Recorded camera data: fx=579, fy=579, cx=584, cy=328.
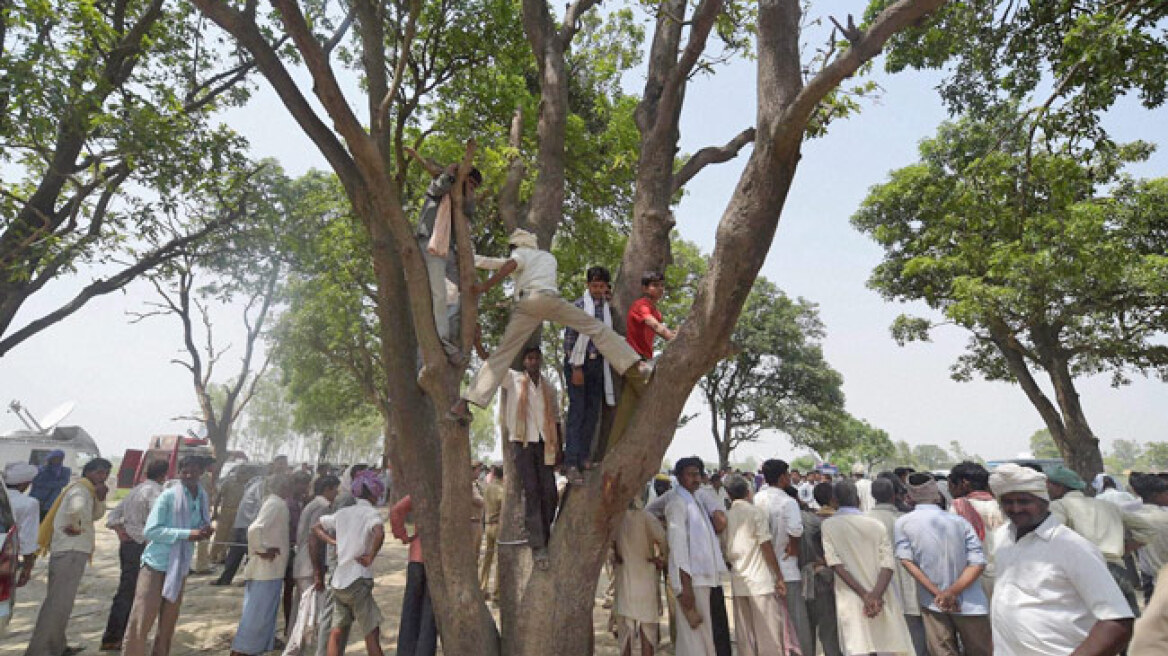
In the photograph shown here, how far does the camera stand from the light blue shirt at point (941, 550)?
4.43 metres

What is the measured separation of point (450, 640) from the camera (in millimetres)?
3945

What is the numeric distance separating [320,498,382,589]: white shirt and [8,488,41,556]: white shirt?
9.40ft

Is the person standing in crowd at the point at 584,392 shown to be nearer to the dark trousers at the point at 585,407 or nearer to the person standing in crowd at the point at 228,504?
the dark trousers at the point at 585,407

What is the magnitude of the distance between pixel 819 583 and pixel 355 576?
4.41 meters

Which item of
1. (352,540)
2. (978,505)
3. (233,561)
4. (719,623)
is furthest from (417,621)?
(233,561)

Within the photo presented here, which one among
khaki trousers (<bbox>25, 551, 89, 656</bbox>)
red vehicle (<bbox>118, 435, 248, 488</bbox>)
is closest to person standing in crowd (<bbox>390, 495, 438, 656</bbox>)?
khaki trousers (<bbox>25, 551, 89, 656</bbox>)

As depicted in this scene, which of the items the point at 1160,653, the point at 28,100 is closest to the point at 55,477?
the point at 28,100

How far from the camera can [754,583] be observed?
519 centimetres

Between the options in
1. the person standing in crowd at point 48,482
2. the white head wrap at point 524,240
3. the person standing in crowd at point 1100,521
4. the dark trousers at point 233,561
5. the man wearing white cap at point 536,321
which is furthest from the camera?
the dark trousers at point 233,561

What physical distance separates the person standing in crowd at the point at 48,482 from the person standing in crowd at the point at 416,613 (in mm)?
6952

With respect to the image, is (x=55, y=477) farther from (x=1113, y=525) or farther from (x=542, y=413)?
(x=1113, y=525)

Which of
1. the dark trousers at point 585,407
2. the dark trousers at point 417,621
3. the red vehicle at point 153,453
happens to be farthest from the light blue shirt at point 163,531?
the red vehicle at point 153,453

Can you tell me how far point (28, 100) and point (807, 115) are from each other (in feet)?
26.0

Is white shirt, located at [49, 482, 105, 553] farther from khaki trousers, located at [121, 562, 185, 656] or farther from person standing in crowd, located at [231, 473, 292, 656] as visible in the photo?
person standing in crowd, located at [231, 473, 292, 656]
